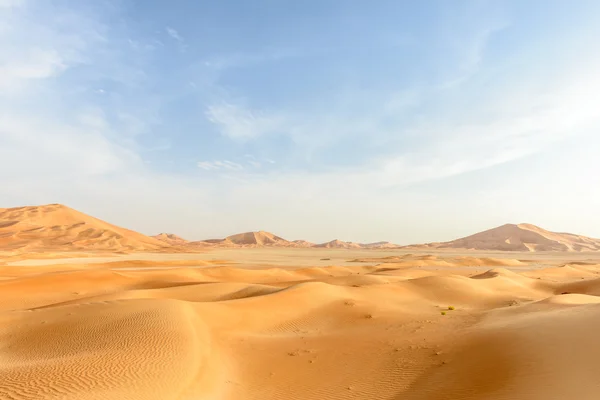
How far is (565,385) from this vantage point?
6516 mm

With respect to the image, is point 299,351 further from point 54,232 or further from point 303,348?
point 54,232

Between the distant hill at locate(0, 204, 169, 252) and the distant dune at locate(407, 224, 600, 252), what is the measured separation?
4074 inches

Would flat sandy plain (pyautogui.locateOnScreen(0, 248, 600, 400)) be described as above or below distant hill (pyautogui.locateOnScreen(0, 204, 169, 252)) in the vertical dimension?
below

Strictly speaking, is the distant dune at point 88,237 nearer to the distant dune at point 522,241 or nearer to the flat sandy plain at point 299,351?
the distant dune at point 522,241

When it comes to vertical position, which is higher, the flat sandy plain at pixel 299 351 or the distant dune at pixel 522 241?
the distant dune at pixel 522 241

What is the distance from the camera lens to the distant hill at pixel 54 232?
300ft

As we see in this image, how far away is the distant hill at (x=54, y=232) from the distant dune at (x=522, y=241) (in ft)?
339

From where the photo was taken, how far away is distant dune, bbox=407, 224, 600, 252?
114m

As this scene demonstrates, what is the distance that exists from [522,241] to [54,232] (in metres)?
139

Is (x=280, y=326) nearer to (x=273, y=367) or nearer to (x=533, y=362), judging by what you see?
(x=273, y=367)

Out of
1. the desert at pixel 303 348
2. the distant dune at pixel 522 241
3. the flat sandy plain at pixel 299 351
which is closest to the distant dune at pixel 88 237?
the distant dune at pixel 522 241

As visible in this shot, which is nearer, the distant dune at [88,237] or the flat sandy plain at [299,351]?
the flat sandy plain at [299,351]

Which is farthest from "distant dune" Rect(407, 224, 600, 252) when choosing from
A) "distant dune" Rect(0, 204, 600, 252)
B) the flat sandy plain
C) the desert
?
the flat sandy plain

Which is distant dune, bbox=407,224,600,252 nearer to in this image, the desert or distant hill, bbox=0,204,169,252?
distant hill, bbox=0,204,169,252
